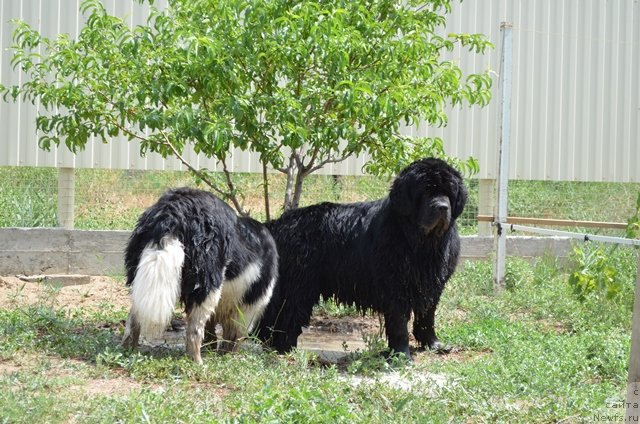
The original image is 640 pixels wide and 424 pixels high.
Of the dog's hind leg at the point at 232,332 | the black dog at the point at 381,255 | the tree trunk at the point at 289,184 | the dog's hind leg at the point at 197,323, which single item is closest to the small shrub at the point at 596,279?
the black dog at the point at 381,255

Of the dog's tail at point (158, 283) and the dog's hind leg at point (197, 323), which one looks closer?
the dog's tail at point (158, 283)

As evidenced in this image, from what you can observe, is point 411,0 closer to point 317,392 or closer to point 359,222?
point 359,222

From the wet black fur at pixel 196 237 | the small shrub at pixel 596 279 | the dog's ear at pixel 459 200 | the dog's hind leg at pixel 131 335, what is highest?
the dog's ear at pixel 459 200

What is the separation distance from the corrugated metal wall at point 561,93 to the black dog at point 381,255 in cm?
398

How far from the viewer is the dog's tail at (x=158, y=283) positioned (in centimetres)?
572

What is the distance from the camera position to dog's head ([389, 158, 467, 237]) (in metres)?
6.73

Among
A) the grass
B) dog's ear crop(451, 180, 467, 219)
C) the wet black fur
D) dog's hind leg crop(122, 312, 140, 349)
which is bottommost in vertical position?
the grass

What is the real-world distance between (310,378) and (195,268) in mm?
1094

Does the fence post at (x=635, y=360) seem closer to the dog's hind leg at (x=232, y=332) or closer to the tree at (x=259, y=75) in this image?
the dog's hind leg at (x=232, y=332)

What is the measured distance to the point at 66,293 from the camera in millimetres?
9336

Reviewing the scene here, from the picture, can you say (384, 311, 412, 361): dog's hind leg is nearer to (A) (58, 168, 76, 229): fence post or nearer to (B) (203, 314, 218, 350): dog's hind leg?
(B) (203, 314, 218, 350): dog's hind leg

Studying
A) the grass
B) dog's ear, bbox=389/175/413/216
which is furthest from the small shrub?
dog's ear, bbox=389/175/413/216

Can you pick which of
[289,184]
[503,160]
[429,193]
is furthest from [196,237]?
[503,160]

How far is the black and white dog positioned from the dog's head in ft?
3.80
